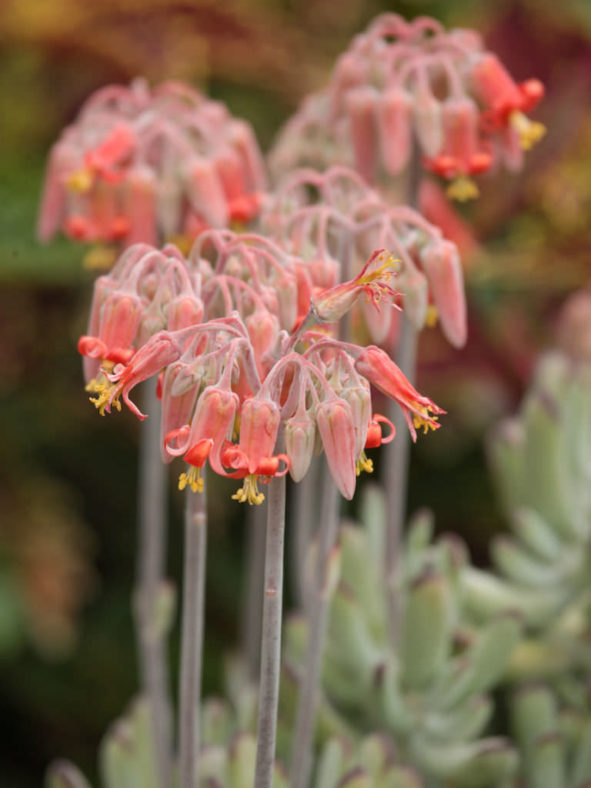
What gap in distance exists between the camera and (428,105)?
91cm

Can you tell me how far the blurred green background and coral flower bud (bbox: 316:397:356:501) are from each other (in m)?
1.04

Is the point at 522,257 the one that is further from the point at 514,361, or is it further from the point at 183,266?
the point at 183,266

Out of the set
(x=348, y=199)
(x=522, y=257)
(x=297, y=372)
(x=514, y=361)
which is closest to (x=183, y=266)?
(x=297, y=372)

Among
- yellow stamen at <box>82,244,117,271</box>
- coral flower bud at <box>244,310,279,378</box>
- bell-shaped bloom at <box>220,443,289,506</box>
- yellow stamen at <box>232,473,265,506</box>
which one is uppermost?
yellow stamen at <box>82,244,117,271</box>

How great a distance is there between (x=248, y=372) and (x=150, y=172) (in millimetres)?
379

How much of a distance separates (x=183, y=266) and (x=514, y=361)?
1.08m

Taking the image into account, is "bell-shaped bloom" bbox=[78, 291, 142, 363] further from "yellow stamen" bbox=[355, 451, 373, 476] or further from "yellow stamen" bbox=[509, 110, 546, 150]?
"yellow stamen" bbox=[509, 110, 546, 150]

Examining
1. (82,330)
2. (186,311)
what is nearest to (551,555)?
(186,311)

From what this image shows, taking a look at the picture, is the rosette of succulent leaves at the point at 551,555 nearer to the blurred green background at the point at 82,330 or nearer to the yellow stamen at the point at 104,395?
the blurred green background at the point at 82,330

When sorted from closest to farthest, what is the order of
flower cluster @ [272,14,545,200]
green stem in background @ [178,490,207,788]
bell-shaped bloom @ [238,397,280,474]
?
Result: bell-shaped bloom @ [238,397,280,474] → green stem in background @ [178,490,207,788] → flower cluster @ [272,14,545,200]

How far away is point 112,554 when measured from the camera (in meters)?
1.93

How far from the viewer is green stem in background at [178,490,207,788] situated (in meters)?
0.71

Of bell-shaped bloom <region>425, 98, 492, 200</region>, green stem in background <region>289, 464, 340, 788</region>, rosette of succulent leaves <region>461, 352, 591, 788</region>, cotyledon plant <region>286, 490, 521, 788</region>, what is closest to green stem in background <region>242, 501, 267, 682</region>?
cotyledon plant <region>286, 490, 521, 788</region>

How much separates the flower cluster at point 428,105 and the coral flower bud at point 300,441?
39 cm
